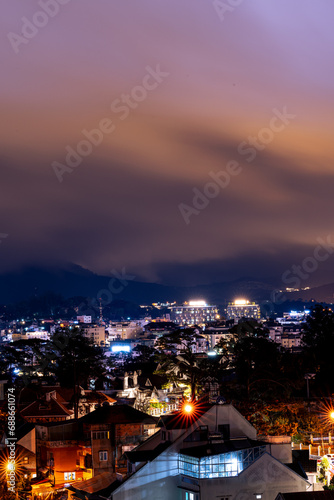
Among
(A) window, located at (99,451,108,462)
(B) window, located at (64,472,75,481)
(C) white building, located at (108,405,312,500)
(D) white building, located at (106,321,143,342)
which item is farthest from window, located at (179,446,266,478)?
(D) white building, located at (106,321,143,342)

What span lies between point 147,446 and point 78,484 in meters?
3.37

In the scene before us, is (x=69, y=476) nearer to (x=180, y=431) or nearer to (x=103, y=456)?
(x=103, y=456)

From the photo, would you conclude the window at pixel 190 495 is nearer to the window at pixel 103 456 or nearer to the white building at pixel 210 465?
the white building at pixel 210 465

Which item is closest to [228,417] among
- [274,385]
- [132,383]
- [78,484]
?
[78,484]

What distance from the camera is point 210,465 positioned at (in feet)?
47.8

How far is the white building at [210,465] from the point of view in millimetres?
14570

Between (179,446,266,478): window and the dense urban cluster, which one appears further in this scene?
the dense urban cluster

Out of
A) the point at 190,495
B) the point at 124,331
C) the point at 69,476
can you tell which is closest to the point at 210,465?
the point at 190,495

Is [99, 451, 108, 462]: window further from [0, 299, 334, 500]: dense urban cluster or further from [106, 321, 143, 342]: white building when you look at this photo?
[106, 321, 143, 342]: white building

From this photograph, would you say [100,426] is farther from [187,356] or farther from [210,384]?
[210,384]

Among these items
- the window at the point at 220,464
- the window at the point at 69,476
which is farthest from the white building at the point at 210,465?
the window at the point at 69,476

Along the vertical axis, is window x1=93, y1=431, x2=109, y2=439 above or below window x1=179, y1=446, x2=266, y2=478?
above

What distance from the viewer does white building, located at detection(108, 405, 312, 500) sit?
1457 cm

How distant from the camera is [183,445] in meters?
15.5
